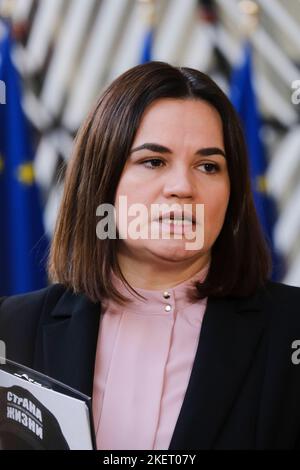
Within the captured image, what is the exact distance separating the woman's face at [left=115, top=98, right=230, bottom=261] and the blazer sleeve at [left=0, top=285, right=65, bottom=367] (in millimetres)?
192

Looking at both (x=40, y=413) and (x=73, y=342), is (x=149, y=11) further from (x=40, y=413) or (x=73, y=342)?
(x=40, y=413)

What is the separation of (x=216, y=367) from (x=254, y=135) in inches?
24.1

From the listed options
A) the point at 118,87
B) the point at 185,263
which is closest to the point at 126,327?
the point at 185,263

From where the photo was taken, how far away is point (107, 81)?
1.11 metres

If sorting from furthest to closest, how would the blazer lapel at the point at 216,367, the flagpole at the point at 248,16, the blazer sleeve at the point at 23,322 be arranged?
the flagpole at the point at 248,16 < the blazer sleeve at the point at 23,322 < the blazer lapel at the point at 216,367

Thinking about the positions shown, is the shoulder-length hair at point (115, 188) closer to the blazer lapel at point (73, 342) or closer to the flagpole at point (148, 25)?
the blazer lapel at point (73, 342)

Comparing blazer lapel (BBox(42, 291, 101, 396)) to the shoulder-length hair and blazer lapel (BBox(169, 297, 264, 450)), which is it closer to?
the shoulder-length hair

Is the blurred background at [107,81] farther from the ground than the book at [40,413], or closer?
farther from the ground

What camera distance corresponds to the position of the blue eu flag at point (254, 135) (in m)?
1.13

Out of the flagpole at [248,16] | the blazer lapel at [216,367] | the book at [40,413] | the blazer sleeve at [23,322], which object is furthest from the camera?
the flagpole at [248,16]

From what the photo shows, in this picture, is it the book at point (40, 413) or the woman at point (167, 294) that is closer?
the book at point (40, 413)

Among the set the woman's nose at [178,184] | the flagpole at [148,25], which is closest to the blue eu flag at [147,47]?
the flagpole at [148,25]

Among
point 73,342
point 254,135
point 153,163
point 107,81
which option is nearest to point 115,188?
point 153,163
